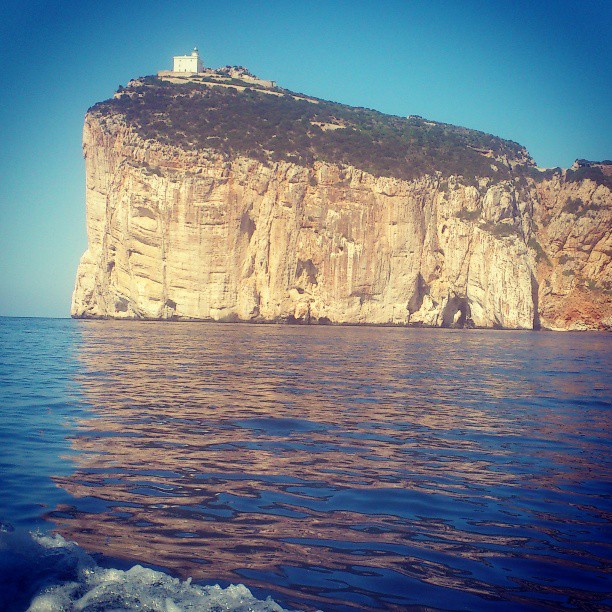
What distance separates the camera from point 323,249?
5284 centimetres

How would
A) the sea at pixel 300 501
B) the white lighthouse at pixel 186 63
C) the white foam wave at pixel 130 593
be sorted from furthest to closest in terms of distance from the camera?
the white lighthouse at pixel 186 63 → the sea at pixel 300 501 → the white foam wave at pixel 130 593

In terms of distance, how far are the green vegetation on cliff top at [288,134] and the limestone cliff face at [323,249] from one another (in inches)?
77.5

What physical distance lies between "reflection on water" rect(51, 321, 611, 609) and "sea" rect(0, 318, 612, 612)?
21mm

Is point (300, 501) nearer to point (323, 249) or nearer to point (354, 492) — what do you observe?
point (354, 492)

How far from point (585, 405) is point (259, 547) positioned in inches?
348

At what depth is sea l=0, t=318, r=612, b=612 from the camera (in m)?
3.49

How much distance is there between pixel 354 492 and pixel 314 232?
48706 mm

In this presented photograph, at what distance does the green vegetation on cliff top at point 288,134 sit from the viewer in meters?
55.3

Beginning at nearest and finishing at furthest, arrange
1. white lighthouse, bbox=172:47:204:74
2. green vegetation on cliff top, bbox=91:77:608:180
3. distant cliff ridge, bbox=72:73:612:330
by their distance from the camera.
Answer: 1. distant cliff ridge, bbox=72:73:612:330
2. green vegetation on cliff top, bbox=91:77:608:180
3. white lighthouse, bbox=172:47:204:74

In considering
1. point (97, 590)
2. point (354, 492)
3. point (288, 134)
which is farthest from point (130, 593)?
point (288, 134)

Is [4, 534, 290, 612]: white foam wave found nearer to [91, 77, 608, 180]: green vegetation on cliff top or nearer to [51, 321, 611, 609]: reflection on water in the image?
[51, 321, 611, 609]: reflection on water

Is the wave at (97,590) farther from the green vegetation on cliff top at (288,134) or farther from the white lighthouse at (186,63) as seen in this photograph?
the white lighthouse at (186,63)

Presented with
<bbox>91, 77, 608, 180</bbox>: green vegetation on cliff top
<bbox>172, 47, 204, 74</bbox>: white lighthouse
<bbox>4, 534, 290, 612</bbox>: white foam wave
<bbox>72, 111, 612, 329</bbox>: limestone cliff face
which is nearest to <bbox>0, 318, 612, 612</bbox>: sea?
<bbox>4, 534, 290, 612</bbox>: white foam wave

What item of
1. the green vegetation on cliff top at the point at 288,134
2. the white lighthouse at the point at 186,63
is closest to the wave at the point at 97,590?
the green vegetation on cliff top at the point at 288,134
